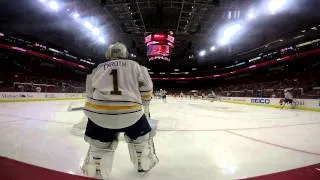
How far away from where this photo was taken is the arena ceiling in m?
15.5

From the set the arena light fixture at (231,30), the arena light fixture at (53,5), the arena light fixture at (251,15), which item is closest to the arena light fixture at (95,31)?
the arena light fixture at (53,5)

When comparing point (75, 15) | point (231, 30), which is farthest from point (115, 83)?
point (231, 30)

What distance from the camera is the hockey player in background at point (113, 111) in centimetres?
181

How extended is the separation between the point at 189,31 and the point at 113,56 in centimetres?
2149

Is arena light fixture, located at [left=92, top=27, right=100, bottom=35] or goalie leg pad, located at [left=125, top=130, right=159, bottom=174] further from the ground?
arena light fixture, located at [left=92, top=27, right=100, bottom=35]

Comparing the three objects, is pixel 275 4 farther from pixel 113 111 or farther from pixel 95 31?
pixel 95 31

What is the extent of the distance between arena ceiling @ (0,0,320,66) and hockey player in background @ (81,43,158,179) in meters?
13.6

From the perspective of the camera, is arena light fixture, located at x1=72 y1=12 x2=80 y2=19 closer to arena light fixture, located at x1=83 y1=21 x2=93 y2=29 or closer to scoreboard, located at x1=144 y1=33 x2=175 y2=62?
arena light fixture, located at x1=83 y1=21 x2=93 y2=29

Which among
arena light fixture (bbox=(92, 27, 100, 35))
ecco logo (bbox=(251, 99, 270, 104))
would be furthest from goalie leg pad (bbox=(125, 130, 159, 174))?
arena light fixture (bbox=(92, 27, 100, 35))

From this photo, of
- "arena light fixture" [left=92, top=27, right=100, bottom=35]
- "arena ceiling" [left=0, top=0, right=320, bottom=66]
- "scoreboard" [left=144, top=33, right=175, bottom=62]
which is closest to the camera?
"arena ceiling" [left=0, top=0, right=320, bottom=66]

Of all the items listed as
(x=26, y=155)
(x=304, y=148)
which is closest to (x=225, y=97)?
(x=304, y=148)

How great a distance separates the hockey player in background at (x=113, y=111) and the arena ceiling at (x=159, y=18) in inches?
537

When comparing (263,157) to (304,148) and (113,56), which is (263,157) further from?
(113,56)

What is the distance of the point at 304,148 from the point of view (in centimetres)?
327
